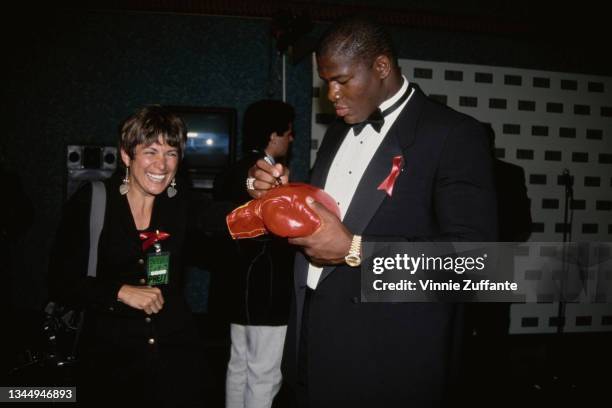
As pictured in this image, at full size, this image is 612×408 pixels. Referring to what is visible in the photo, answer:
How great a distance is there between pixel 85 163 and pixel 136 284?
126 inches

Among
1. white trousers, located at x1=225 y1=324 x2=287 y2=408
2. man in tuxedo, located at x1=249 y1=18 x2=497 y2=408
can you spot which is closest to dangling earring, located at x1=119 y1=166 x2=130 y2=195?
man in tuxedo, located at x1=249 y1=18 x2=497 y2=408

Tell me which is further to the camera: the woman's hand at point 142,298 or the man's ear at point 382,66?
the woman's hand at point 142,298

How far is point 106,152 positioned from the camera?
4.28 meters

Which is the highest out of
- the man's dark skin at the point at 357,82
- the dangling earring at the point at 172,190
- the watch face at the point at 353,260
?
the man's dark skin at the point at 357,82

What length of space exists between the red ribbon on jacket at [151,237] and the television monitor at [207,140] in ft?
9.10

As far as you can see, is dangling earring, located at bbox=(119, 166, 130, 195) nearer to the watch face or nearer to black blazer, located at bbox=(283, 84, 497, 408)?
black blazer, located at bbox=(283, 84, 497, 408)

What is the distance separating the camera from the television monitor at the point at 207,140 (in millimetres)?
4344

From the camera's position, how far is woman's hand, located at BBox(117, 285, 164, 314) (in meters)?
1.50

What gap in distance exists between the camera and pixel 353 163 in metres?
1.39

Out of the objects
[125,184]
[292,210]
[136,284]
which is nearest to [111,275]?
[136,284]

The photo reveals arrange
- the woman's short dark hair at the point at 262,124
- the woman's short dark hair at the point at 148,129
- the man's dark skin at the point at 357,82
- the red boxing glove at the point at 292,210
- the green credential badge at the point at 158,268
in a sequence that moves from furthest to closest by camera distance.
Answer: the woman's short dark hair at the point at 262,124
the woman's short dark hair at the point at 148,129
the green credential badge at the point at 158,268
the man's dark skin at the point at 357,82
the red boxing glove at the point at 292,210

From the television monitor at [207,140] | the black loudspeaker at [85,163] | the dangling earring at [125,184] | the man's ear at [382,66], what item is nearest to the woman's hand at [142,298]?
the dangling earring at [125,184]

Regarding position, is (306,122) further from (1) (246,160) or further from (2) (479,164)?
(2) (479,164)

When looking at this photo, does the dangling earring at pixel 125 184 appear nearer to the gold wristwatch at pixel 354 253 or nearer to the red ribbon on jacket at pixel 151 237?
the red ribbon on jacket at pixel 151 237
